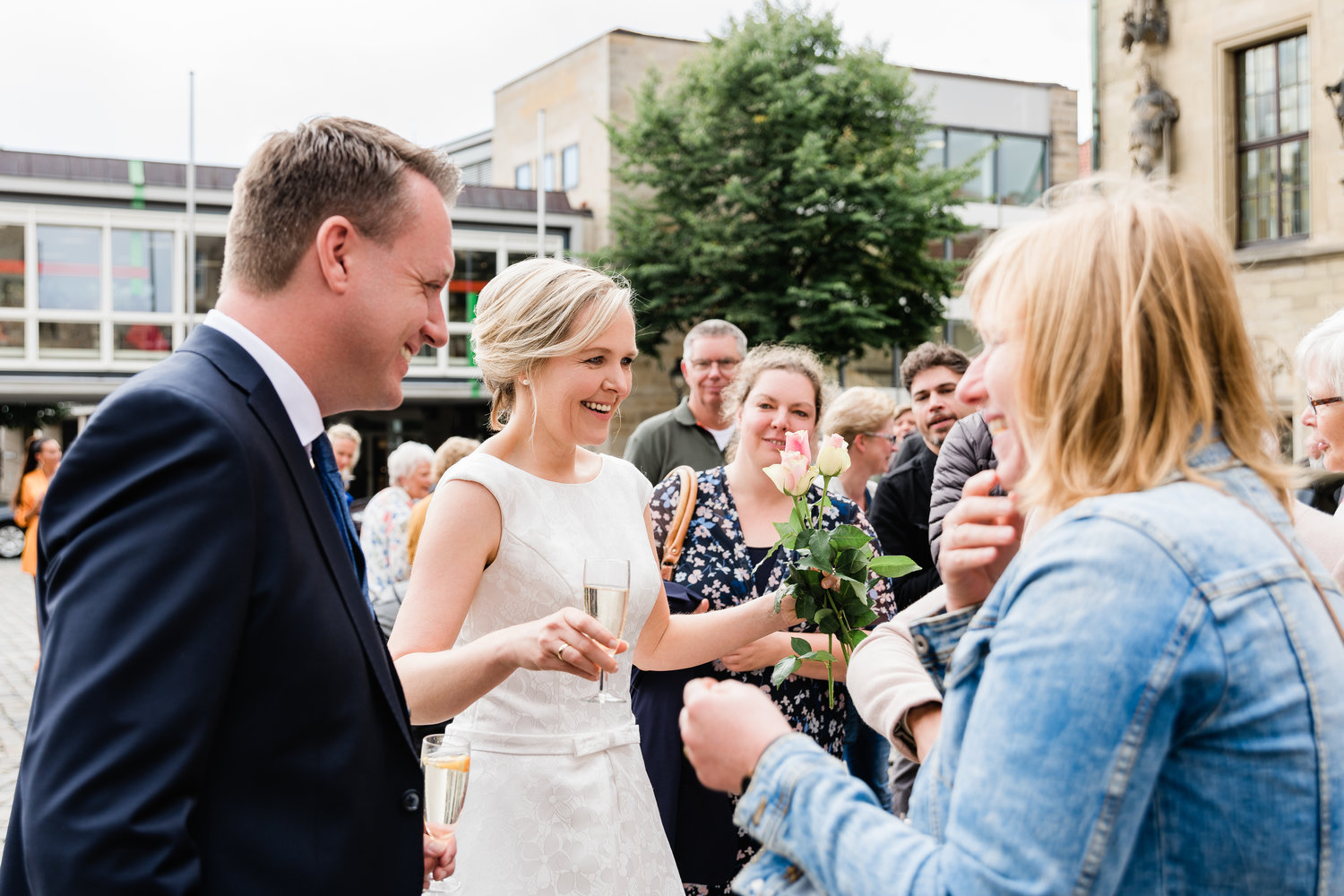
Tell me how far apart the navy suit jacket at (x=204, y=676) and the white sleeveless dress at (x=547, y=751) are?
0.94 m

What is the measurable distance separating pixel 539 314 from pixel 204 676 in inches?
61.9

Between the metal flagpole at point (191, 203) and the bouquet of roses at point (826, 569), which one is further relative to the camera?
the metal flagpole at point (191, 203)

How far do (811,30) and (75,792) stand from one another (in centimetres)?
2378

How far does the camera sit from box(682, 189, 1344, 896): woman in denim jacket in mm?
1061

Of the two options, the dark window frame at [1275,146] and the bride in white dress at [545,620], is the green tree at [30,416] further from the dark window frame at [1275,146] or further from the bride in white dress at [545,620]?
the bride in white dress at [545,620]

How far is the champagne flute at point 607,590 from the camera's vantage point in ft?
7.23

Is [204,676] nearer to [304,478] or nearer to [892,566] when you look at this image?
[304,478]

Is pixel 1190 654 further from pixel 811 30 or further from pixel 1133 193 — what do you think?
pixel 811 30

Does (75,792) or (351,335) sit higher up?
(351,335)

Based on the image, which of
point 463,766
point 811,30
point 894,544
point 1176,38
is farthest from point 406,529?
point 811,30

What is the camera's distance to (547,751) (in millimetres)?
2506

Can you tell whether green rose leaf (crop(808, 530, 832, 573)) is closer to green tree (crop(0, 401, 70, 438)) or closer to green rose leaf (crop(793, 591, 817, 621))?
green rose leaf (crop(793, 591, 817, 621))

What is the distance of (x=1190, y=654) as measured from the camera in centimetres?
106

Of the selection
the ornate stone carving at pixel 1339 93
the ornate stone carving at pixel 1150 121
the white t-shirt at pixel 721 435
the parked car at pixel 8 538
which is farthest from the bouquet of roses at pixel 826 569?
the parked car at pixel 8 538
